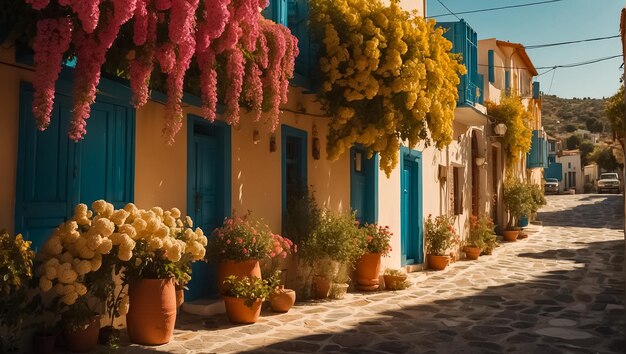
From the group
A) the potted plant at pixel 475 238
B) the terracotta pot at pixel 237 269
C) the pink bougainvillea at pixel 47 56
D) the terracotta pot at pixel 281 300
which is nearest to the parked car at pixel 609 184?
the potted plant at pixel 475 238

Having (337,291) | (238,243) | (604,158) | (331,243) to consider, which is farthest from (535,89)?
(604,158)

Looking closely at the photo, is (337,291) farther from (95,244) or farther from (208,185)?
(95,244)

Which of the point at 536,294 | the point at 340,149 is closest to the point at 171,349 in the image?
the point at 340,149

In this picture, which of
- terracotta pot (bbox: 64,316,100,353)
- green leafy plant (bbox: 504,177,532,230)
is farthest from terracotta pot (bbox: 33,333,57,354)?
green leafy plant (bbox: 504,177,532,230)

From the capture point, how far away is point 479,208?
1836cm

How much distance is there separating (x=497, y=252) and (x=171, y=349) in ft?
40.8

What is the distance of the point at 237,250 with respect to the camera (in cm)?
698

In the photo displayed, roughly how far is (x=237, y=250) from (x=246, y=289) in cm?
52

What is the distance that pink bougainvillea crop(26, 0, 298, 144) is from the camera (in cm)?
409

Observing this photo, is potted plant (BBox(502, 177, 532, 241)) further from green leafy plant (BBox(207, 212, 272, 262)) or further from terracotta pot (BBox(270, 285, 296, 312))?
green leafy plant (BBox(207, 212, 272, 262))

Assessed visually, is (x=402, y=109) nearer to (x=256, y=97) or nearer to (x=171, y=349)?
(x=256, y=97)

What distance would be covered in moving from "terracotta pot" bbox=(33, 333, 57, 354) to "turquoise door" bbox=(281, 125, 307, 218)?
175 inches

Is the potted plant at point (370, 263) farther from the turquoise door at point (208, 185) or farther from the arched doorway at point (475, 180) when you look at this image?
the arched doorway at point (475, 180)

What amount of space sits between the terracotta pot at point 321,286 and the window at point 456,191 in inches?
286
